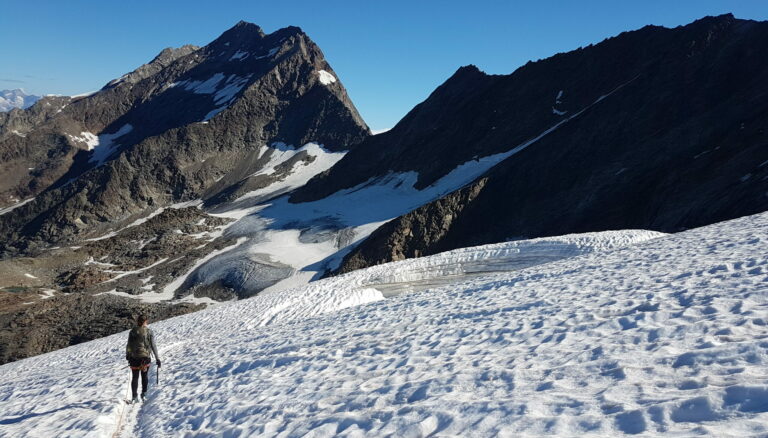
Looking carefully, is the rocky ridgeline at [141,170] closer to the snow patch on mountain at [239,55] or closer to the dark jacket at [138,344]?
the snow patch on mountain at [239,55]

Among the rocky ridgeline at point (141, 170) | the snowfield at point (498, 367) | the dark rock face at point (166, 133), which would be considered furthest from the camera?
the dark rock face at point (166, 133)

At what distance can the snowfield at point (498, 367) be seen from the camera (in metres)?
5.25

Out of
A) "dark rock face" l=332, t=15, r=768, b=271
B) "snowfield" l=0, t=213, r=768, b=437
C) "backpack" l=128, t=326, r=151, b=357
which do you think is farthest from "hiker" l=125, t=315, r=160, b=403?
"dark rock face" l=332, t=15, r=768, b=271

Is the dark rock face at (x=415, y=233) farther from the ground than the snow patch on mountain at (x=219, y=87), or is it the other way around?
the snow patch on mountain at (x=219, y=87)

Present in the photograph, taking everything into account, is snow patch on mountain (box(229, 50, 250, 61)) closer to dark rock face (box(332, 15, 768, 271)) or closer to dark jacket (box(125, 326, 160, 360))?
dark rock face (box(332, 15, 768, 271))

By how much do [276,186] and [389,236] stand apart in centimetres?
5015

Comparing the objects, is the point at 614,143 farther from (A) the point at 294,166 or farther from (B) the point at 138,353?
(A) the point at 294,166

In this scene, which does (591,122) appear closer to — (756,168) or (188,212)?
(756,168)

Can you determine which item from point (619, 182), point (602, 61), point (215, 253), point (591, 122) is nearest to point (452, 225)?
point (619, 182)

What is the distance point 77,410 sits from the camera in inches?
428

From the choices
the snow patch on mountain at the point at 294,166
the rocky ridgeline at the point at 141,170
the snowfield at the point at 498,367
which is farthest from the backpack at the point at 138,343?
the snow patch on mountain at the point at 294,166

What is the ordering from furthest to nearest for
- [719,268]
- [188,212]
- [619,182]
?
[188,212] → [619,182] → [719,268]

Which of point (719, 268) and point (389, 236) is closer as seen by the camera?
point (719, 268)

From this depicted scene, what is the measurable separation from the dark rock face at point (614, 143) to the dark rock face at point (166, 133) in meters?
43.5
